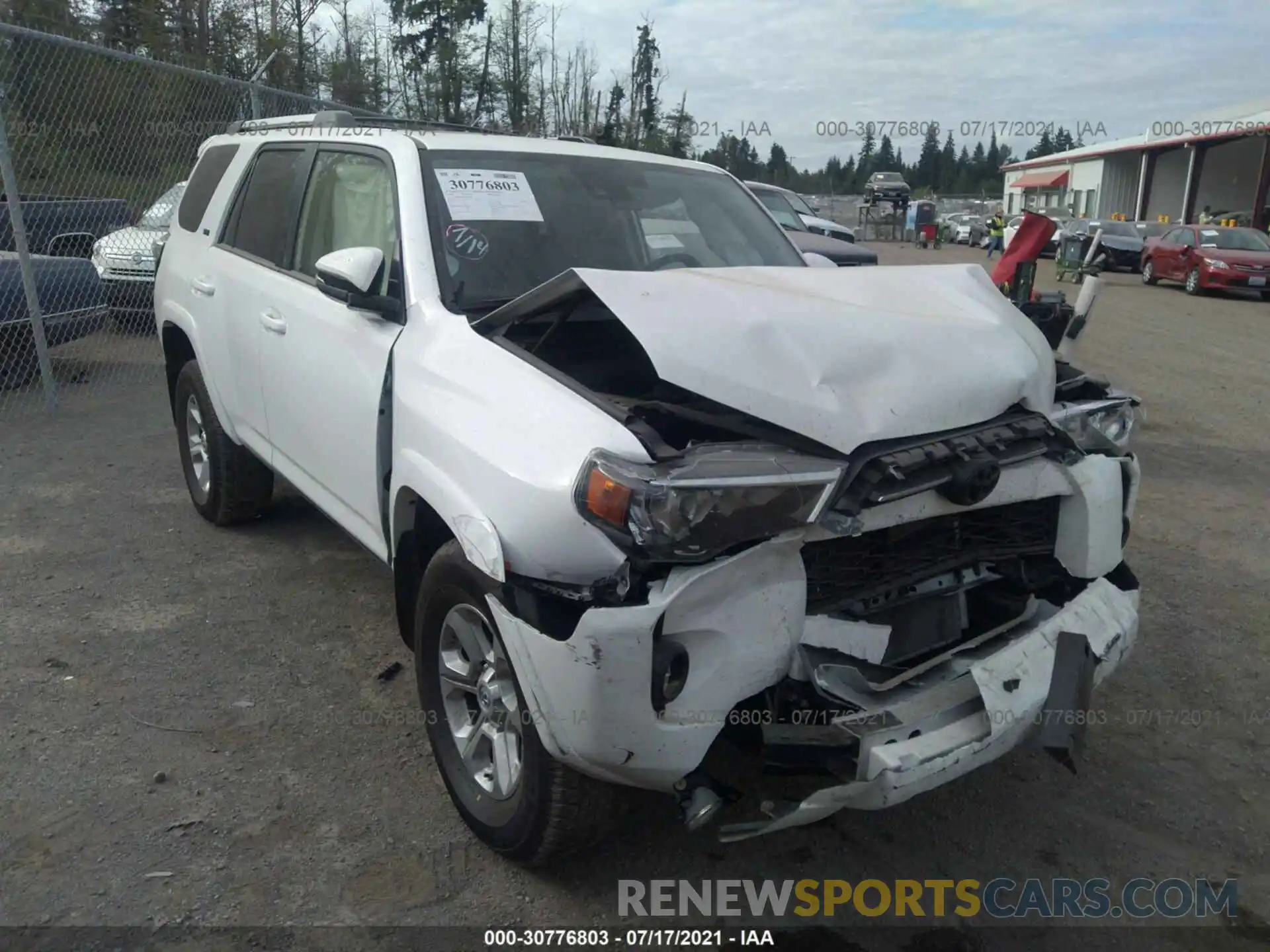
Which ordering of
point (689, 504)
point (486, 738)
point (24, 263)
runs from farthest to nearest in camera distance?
point (24, 263)
point (486, 738)
point (689, 504)

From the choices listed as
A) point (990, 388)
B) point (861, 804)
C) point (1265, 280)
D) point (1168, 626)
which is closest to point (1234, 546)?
point (1168, 626)

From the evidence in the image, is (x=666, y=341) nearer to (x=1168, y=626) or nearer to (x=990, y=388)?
(x=990, y=388)

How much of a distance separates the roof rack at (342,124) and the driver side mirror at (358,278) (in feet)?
4.09

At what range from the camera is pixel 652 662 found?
218cm

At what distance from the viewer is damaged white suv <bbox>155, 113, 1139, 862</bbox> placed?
7.31 feet

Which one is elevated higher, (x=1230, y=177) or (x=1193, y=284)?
(x=1230, y=177)

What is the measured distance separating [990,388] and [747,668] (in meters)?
1.04

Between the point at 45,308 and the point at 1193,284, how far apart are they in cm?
2024

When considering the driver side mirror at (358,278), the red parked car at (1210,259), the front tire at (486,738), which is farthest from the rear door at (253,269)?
the red parked car at (1210,259)

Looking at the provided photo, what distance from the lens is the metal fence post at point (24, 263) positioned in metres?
7.00

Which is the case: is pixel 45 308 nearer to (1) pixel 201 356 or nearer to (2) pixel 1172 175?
(1) pixel 201 356

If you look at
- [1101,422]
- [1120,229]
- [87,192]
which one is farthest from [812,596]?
[1120,229]

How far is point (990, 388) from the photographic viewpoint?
265 cm

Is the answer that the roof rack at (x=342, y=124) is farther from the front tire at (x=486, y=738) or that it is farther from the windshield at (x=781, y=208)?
the windshield at (x=781, y=208)
